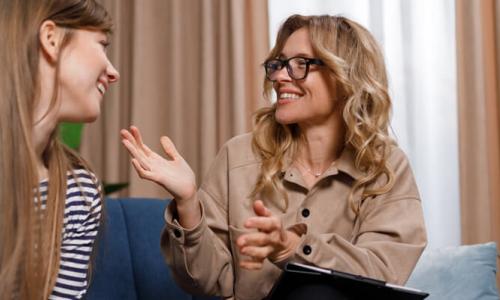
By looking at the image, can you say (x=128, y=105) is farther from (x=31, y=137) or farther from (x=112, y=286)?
(x=31, y=137)

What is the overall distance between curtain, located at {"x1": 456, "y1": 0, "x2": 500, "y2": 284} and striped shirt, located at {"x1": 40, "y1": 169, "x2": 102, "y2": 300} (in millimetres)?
1695

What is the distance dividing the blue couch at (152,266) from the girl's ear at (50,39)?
28.9 inches

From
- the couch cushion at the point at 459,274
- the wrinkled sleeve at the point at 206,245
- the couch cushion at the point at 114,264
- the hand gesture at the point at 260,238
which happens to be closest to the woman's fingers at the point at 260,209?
the hand gesture at the point at 260,238

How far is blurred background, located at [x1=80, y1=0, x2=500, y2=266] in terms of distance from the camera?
2.91 m

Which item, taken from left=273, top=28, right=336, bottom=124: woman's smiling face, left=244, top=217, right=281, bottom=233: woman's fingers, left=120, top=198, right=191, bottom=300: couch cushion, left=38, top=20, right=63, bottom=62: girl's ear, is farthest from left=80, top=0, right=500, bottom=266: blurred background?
left=38, top=20, right=63, bottom=62: girl's ear

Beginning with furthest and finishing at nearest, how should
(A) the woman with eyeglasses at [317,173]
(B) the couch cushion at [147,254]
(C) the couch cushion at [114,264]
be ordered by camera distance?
(B) the couch cushion at [147,254], (C) the couch cushion at [114,264], (A) the woman with eyeglasses at [317,173]

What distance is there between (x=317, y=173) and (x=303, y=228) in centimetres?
29

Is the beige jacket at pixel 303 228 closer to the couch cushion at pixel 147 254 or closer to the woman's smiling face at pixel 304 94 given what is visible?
the woman's smiling face at pixel 304 94

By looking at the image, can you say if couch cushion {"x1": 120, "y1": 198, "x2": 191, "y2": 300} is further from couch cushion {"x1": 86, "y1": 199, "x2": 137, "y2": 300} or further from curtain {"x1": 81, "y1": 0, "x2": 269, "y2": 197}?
curtain {"x1": 81, "y1": 0, "x2": 269, "y2": 197}

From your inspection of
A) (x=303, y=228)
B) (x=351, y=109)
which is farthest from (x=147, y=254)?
(x=351, y=109)

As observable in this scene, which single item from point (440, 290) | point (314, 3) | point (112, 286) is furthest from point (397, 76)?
point (112, 286)

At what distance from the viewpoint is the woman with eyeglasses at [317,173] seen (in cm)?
189

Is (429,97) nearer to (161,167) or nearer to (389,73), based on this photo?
(389,73)

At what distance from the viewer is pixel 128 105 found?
3.25 metres
